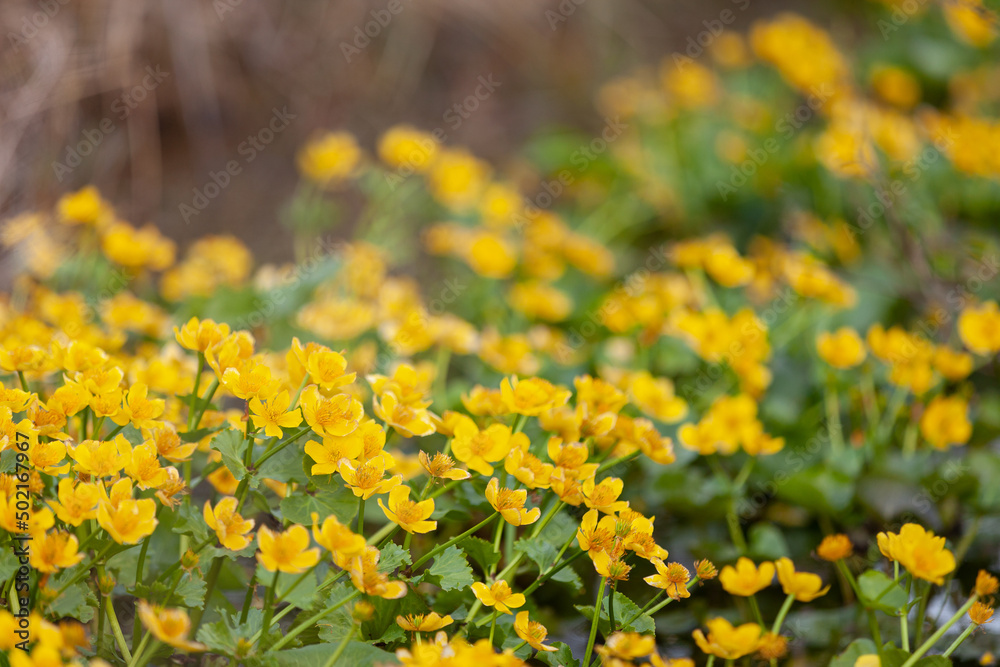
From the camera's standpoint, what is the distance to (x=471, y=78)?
3.14 meters

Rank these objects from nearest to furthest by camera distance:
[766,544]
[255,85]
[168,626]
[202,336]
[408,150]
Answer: [168,626] → [202,336] → [766,544] → [408,150] → [255,85]

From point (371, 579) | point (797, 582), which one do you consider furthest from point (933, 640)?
point (371, 579)

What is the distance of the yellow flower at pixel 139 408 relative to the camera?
0.85m

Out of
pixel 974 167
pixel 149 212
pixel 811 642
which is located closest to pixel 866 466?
pixel 811 642

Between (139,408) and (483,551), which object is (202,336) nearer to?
(139,408)

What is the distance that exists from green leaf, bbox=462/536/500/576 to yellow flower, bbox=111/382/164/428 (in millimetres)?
378

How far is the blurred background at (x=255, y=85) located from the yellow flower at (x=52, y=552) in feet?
4.94

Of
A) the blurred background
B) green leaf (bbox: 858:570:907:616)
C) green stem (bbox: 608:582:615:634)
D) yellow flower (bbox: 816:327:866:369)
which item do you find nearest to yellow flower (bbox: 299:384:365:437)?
green stem (bbox: 608:582:615:634)

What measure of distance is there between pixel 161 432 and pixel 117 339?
0.39 meters

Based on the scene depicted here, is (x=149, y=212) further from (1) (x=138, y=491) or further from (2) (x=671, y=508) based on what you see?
(2) (x=671, y=508)

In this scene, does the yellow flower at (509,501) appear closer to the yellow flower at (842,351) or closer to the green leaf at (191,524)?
the green leaf at (191,524)

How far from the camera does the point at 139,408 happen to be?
2.79ft

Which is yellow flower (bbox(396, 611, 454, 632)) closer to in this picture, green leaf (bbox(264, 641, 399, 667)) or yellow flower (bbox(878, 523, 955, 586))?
green leaf (bbox(264, 641, 399, 667))

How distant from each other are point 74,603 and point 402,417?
15.1 inches
